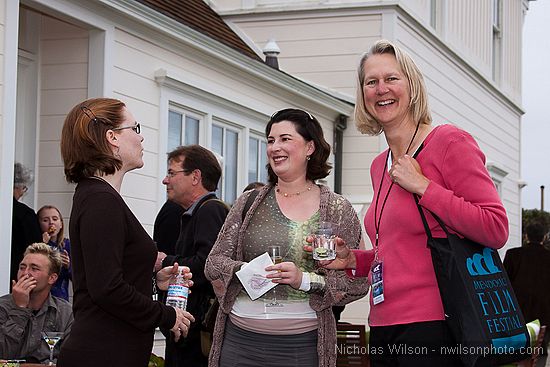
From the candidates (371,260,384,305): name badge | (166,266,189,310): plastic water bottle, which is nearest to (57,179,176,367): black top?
(166,266,189,310): plastic water bottle

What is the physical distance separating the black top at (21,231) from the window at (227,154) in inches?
130

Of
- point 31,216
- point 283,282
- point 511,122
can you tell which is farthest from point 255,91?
point 511,122

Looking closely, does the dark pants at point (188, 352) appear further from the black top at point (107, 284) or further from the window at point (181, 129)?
the window at point (181, 129)

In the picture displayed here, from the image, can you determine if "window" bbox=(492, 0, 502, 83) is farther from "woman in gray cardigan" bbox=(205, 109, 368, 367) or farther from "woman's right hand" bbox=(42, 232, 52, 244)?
"woman in gray cardigan" bbox=(205, 109, 368, 367)

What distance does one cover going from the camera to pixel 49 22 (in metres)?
8.20

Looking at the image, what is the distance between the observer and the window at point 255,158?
35.7ft

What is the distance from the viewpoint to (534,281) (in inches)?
412

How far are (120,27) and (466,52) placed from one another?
10.3 m

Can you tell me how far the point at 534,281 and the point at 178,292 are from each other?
7301 millimetres

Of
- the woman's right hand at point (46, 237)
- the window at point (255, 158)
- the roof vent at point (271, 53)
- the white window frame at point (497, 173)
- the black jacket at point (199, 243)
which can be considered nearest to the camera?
the black jacket at point (199, 243)

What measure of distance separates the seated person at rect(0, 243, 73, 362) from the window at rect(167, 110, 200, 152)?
3379 mm

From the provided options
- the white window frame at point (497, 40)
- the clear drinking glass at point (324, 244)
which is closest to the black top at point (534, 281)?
the clear drinking glass at point (324, 244)

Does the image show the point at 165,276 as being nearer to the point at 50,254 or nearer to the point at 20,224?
the point at 50,254

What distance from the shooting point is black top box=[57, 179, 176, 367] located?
11.3 ft
